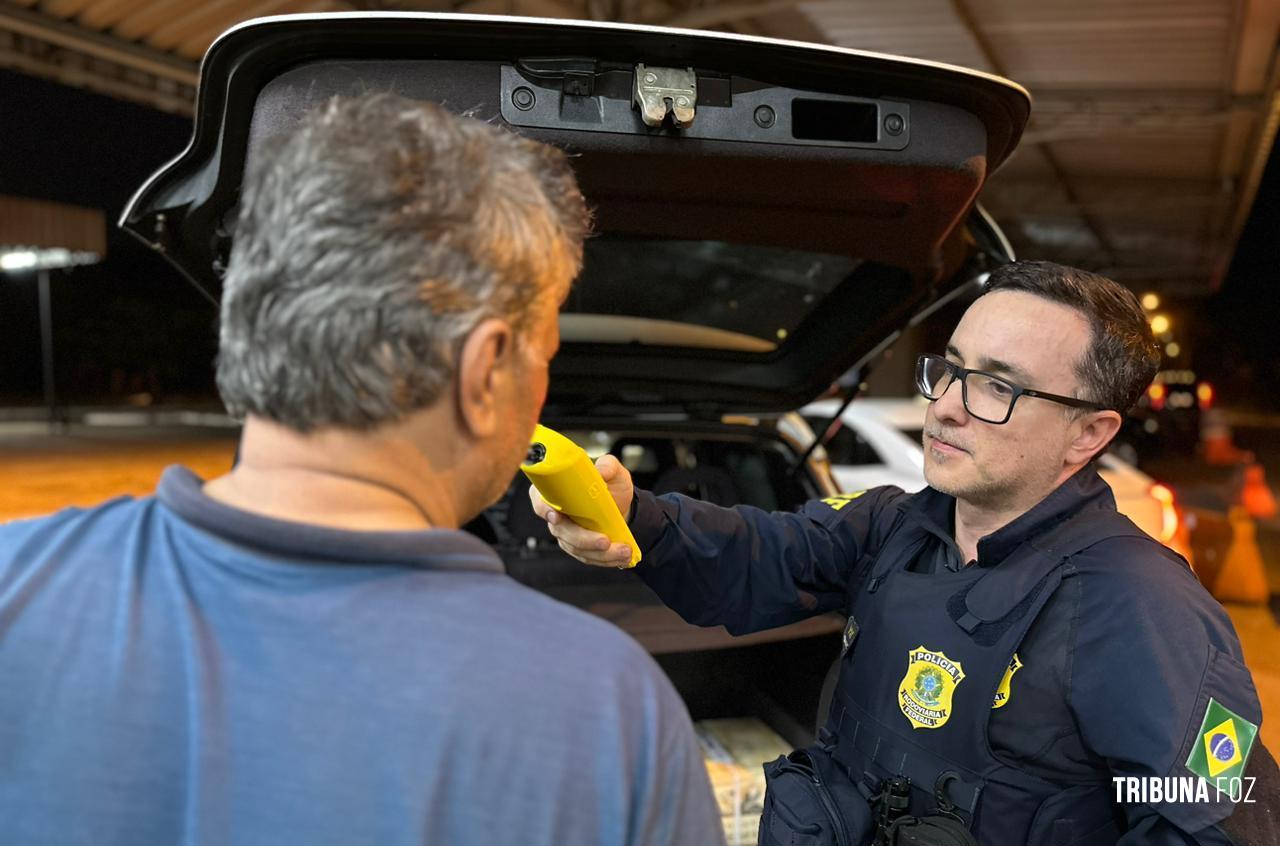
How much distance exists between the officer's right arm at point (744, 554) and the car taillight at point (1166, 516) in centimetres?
291

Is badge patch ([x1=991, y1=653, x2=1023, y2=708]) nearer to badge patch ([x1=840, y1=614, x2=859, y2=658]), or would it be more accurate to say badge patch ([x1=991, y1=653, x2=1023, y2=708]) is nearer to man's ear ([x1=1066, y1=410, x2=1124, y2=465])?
badge patch ([x1=840, y1=614, x2=859, y2=658])

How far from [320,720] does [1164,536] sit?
429 cm

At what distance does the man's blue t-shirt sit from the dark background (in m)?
9.14

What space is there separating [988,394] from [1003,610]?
37 cm

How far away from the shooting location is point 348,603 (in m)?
0.68

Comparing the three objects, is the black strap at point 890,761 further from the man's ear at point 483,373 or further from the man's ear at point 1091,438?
the man's ear at point 483,373

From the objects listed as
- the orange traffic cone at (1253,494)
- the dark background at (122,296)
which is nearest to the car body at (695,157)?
the orange traffic cone at (1253,494)

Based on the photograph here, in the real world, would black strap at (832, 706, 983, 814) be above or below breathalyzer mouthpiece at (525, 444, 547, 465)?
below

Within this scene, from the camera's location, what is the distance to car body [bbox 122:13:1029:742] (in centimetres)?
133

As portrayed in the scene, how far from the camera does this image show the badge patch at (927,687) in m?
1.40

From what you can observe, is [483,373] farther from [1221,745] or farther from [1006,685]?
[1221,745]

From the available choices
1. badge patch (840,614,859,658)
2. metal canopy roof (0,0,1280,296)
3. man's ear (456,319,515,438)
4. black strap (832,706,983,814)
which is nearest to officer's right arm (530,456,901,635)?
badge patch (840,614,859,658)

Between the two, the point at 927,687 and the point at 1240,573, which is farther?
the point at 1240,573

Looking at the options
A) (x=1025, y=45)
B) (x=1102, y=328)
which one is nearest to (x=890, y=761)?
(x=1102, y=328)
